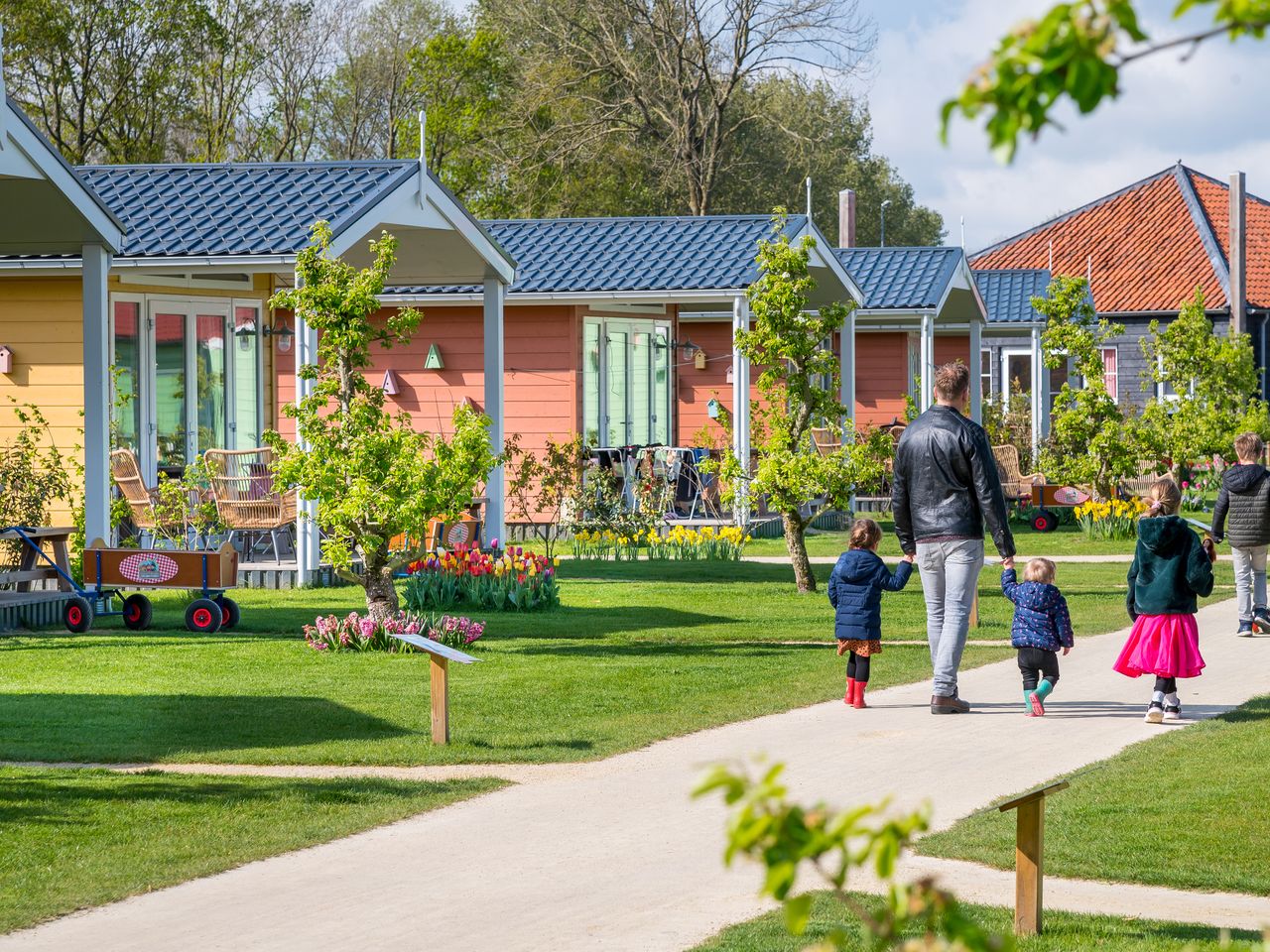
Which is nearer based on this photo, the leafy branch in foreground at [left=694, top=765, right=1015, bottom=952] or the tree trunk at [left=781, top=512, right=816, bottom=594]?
the leafy branch in foreground at [left=694, top=765, right=1015, bottom=952]

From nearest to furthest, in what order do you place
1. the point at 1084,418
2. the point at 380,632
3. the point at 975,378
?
the point at 380,632 → the point at 1084,418 → the point at 975,378

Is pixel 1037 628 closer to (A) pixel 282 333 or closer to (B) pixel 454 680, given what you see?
(B) pixel 454 680

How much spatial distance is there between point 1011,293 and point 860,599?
79.3ft

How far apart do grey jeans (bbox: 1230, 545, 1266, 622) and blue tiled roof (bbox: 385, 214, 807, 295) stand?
9.41 meters

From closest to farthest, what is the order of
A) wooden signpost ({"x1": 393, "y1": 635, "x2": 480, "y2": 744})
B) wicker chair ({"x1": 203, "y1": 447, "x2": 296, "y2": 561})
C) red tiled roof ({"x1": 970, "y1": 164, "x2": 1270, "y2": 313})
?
1. wooden signpost ({"x1": 393, "y1": 635, "x2": 480, "y2": 744})
2. wicker chair ({"x1": 203, "y1": 447, "x2": 296, "y2": 561})
3. red tiled roof ({"x1": 970, "y1": 164, "x2": 1270, "y2": 313})

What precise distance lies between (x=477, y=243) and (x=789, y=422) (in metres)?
3.60

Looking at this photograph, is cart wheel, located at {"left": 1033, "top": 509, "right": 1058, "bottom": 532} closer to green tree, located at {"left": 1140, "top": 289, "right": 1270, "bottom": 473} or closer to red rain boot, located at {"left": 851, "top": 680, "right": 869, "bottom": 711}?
green tree, located at {"left": 1140, "top": 289, "right": 1270, "bottom": 473}

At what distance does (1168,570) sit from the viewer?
9.65 metres

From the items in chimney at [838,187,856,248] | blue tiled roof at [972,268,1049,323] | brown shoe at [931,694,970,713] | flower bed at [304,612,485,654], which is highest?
chimney at [838,187,856,248]

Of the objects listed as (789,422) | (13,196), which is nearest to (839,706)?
(789,422)

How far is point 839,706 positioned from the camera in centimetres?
991

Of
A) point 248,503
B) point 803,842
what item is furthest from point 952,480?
point 248,503

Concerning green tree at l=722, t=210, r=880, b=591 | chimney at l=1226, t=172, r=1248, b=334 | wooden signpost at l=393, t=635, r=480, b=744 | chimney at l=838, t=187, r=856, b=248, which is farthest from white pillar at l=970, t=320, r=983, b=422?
wooden signpost at l=393, t=635, r=480, b=744

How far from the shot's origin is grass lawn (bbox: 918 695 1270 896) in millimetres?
6285
